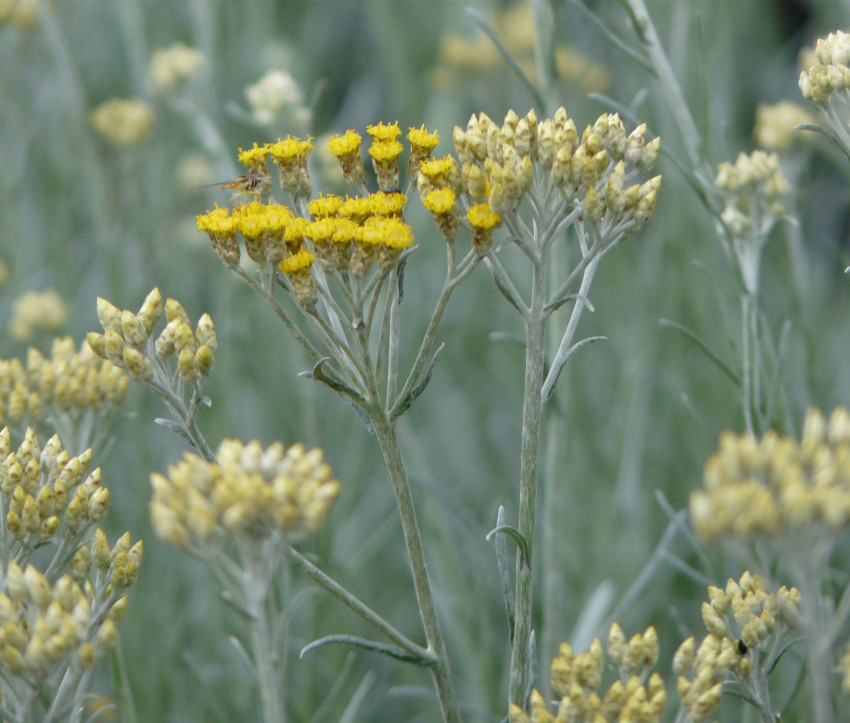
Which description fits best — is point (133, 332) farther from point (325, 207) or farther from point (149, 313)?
point (325, 207)

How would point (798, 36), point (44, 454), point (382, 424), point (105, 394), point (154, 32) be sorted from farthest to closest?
point (798, 36) → point (154, 32) → point (105, 394) → point (44, 454) → point (382, 424)

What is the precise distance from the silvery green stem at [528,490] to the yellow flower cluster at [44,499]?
88 cm

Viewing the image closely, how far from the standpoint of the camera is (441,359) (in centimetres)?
508

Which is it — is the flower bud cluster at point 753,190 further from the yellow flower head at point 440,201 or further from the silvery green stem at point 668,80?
the yellow flower head at point 440,201

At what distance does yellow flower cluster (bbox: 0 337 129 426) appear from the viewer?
261 centimetres

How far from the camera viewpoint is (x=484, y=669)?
3297mm

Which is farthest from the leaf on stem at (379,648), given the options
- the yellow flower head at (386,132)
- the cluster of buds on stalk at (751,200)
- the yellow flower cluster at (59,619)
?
the cluster of buds on stalk at (751,200)

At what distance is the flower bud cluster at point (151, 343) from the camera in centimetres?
198

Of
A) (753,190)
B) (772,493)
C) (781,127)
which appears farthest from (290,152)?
(781,127)

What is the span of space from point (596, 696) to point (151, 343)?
3.92 ft

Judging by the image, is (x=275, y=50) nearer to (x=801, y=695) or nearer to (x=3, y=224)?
(x=3, y=224)

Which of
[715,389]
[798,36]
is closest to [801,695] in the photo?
[715,389]

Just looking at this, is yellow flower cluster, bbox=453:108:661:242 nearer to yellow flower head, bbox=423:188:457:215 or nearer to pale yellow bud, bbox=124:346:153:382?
yellow flower head, bbox=423:188:457:215

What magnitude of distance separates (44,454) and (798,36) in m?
6.99
